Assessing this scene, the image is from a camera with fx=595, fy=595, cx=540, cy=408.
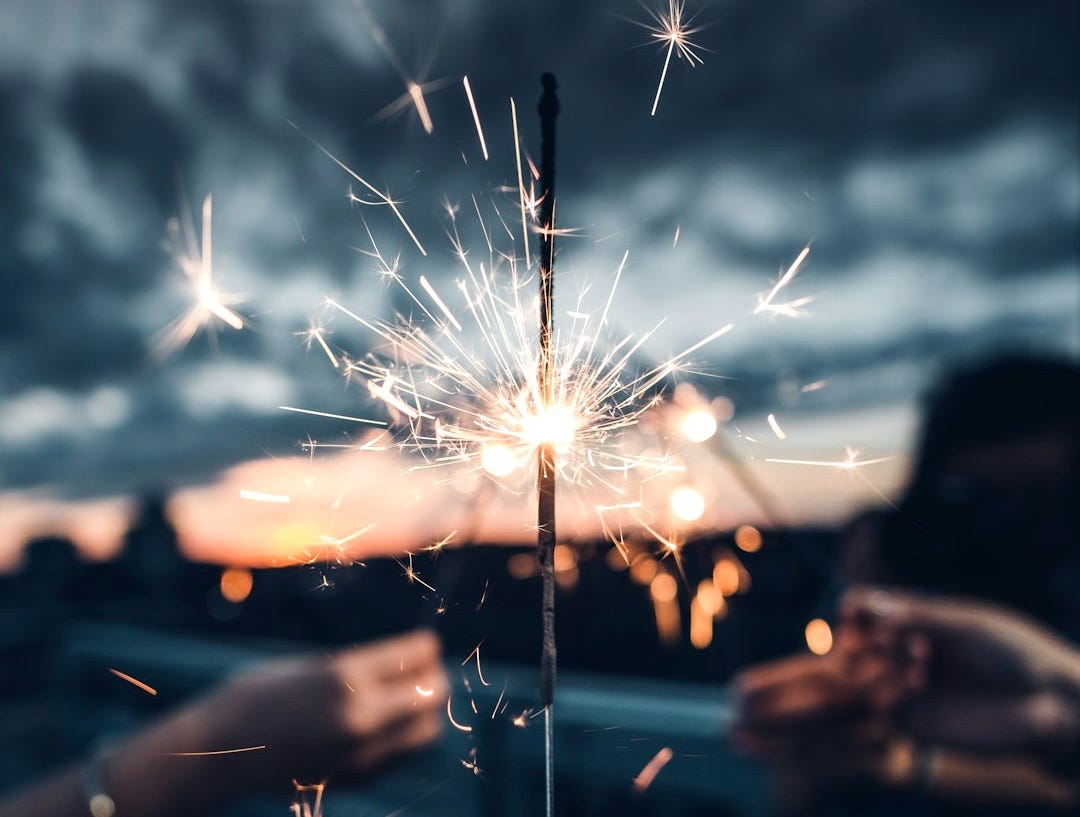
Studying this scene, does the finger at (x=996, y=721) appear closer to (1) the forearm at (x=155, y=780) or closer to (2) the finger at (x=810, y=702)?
(2) the finger at (x=810, y=702)

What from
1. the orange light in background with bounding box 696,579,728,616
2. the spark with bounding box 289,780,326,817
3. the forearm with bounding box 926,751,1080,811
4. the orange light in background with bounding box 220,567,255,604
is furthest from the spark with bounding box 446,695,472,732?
the orange light in background with bounding box 220,567,255,604

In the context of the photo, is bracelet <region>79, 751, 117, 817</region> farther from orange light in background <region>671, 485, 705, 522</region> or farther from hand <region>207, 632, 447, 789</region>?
orange light in background <region>671, 485, 705, 522</region>

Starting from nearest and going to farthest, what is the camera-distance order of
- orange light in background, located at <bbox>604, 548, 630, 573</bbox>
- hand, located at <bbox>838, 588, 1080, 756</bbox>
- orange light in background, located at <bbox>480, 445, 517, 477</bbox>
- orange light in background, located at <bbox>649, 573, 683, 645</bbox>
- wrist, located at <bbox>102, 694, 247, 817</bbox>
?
orange light in background, located at <bbox>480, 445, 517, 477</bbox>, orange light in background, located at <bbox>604, 548, 630, 573</bbox>, wrist, located at <bbox>102, 694, 247, 817</bbox>, hand, located at <bbox>838, 588, 1080, 756</bbox>, orange light in background, located at <bbox>649, 573, 683, 645</bbox>

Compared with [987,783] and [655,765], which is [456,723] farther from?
[987,783]

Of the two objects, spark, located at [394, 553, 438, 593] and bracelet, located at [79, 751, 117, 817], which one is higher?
spark, located at [394, 553, 438, 593]

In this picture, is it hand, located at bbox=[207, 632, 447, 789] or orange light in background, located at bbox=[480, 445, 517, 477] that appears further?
hand, located at bbox=[207, 632, 447, 789]

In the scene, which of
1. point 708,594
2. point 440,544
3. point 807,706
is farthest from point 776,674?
point 440,544
